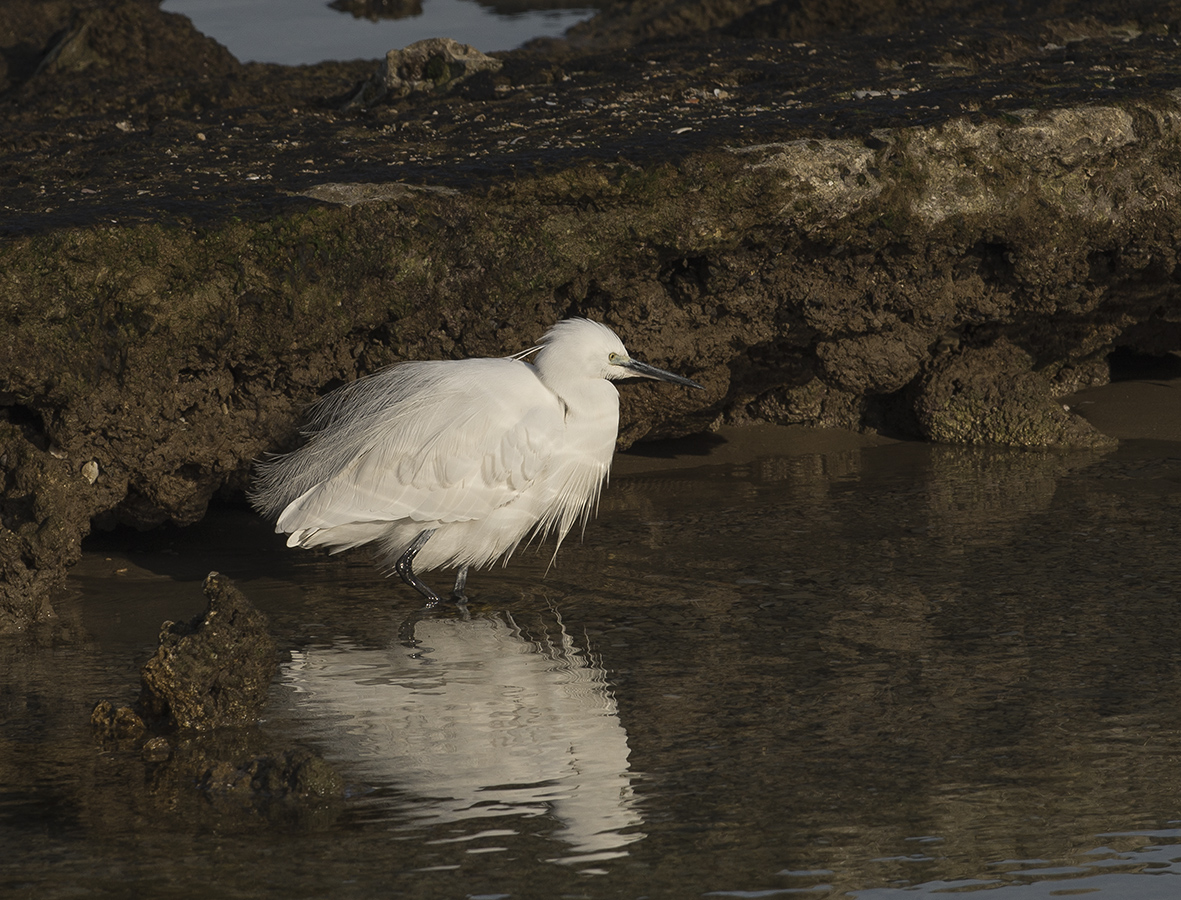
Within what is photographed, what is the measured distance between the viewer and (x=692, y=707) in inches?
151

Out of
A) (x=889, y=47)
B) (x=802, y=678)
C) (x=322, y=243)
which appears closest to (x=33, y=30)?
(x=889, y=47)

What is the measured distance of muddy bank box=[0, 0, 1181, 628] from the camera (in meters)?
4.68

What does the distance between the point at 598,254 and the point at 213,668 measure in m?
2.30

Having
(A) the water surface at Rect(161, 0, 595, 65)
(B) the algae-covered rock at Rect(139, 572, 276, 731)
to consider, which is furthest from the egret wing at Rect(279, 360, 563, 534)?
(A) the water surface at Rect(161, 0, 595, 65)

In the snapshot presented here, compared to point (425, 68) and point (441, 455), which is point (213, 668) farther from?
point (425, 68)

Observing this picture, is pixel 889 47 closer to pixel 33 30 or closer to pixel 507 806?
pixel 507 806

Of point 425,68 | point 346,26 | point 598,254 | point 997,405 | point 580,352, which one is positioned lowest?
point 997,405

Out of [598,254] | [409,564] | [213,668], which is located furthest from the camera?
[598,254]

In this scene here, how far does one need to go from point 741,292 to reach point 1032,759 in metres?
2.61

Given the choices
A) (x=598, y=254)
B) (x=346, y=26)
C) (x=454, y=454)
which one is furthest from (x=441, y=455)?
(x=346, y=26)

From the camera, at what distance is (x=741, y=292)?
18.2 ft

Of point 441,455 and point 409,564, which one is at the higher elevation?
point 441,455

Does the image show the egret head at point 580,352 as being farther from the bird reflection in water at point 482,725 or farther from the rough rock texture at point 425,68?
the rough rock texture at point 425,68

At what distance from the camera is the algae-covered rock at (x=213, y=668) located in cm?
367
